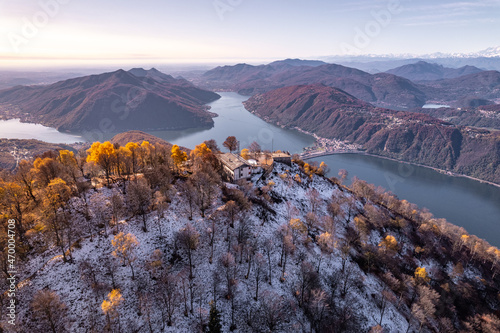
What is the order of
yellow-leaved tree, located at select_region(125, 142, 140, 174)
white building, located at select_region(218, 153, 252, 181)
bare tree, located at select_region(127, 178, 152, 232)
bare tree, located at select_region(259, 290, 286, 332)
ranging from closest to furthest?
bare tree, located at select_region(259, 290, 286, 332) < bare tree, located at select_region(127, 178, 152, 232) < yellow-leaved tree, located at select_region(125, 142, 140, 174) < white building, located at select_region(218, 153, 252, 181)

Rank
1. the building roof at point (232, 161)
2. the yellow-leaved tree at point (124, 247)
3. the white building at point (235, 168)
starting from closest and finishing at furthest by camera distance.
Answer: the yellow-leaved tree at point (124, 247), the white building at point (235, 168), the building roof at point (232, 161)

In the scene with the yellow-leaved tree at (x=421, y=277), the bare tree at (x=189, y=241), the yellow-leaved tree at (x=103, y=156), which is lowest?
the yellow-leaved tree at (x=421, y=277)

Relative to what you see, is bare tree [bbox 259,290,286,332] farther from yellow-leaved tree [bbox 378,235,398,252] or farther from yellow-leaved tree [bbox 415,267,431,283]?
yellow-leaved tree [bbox 415,267,431,283]

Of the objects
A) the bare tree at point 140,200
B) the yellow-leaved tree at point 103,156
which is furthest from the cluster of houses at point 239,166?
the yellow-leaved tree at point 103,156

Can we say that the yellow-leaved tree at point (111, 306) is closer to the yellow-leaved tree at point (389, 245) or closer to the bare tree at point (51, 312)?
the bare tree at point (51, 312)

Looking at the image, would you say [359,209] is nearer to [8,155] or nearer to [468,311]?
[468,311]

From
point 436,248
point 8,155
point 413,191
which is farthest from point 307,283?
point 8,155

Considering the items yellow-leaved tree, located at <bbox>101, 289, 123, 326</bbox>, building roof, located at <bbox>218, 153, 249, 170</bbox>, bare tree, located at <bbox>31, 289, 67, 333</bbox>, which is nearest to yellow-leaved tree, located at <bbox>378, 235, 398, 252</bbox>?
building roof, located at <bbox>218, 153, 249, 170</bbox>

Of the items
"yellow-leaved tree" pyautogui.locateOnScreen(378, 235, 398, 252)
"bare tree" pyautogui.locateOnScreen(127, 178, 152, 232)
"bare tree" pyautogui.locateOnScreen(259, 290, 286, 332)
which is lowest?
"yellow-leaved tree" pyautogui.locateOnScreen(378, 235, 398, 252)
